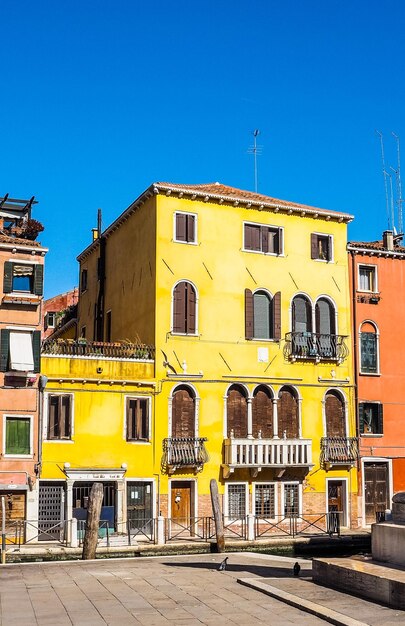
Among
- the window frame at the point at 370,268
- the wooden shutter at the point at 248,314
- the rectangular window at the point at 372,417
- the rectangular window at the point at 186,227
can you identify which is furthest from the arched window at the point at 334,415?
the rectangular window at the point at 186,227

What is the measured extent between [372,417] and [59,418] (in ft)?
38.5

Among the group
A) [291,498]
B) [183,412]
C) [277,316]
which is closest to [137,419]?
[183,412]

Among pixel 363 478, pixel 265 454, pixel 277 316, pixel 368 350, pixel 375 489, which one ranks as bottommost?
pixel 375 489

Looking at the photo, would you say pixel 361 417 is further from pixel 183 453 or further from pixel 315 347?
pixel 183 453

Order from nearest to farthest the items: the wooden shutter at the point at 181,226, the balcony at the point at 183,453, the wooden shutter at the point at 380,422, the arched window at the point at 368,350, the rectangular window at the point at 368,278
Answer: the balcony at the point at 183,453 < the wooden shutter at the point at 181,226 < the wooden shutter at the point at 380,422 < the arched window at the point at 368,350 < the rectangular window at the point at 368,278

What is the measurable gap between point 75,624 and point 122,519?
14.7 metres

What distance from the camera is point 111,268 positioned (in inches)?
1356

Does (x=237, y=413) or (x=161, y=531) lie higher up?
(x=237, y=413)

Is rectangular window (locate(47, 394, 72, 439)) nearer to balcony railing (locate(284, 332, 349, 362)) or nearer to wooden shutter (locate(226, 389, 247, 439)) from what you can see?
wooden shutter (locate(226, 389, 247, 439))

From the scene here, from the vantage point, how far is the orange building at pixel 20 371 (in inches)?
1037

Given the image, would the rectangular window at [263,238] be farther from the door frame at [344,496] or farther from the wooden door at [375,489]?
A: the wooden door at [375,489]

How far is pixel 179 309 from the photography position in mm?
29734

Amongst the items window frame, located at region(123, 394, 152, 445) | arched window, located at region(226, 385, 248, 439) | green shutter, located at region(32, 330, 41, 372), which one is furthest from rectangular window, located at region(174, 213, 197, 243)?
green shutter, located at region(32, 330, 41, 372)

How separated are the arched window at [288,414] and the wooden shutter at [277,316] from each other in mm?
1891
